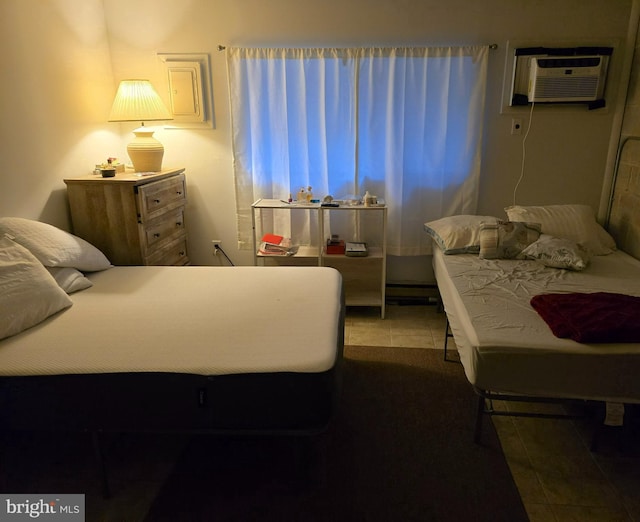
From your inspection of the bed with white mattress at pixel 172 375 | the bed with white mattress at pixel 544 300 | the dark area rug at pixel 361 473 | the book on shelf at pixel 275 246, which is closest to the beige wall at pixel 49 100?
the bed with white mattress at pixel 172 375

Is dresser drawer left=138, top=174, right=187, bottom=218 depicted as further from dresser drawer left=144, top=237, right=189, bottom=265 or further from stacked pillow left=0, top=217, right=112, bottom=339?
stacked pillow left=0, top=217, right=112, bottom=339

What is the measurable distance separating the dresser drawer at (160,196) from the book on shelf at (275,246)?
0.67 meters

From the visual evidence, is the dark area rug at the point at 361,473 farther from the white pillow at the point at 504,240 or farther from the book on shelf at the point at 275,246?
the book on shelf at the point at 275,246

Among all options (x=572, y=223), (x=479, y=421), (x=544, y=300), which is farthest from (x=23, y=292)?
(x=572, y=223)

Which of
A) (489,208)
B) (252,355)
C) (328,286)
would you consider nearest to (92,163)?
(328,286)

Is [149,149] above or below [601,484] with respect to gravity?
above

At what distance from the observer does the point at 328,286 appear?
7.83 feet

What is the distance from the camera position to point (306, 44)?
11.0 ft

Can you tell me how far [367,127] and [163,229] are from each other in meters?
1.63

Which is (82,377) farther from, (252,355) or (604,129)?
(604,129)

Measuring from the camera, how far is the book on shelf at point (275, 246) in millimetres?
3436

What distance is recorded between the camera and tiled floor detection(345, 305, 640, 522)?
174 cm

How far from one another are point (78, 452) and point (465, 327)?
178cm

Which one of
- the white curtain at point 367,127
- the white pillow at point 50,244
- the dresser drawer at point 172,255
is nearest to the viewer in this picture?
the white pillow at point 50,244
